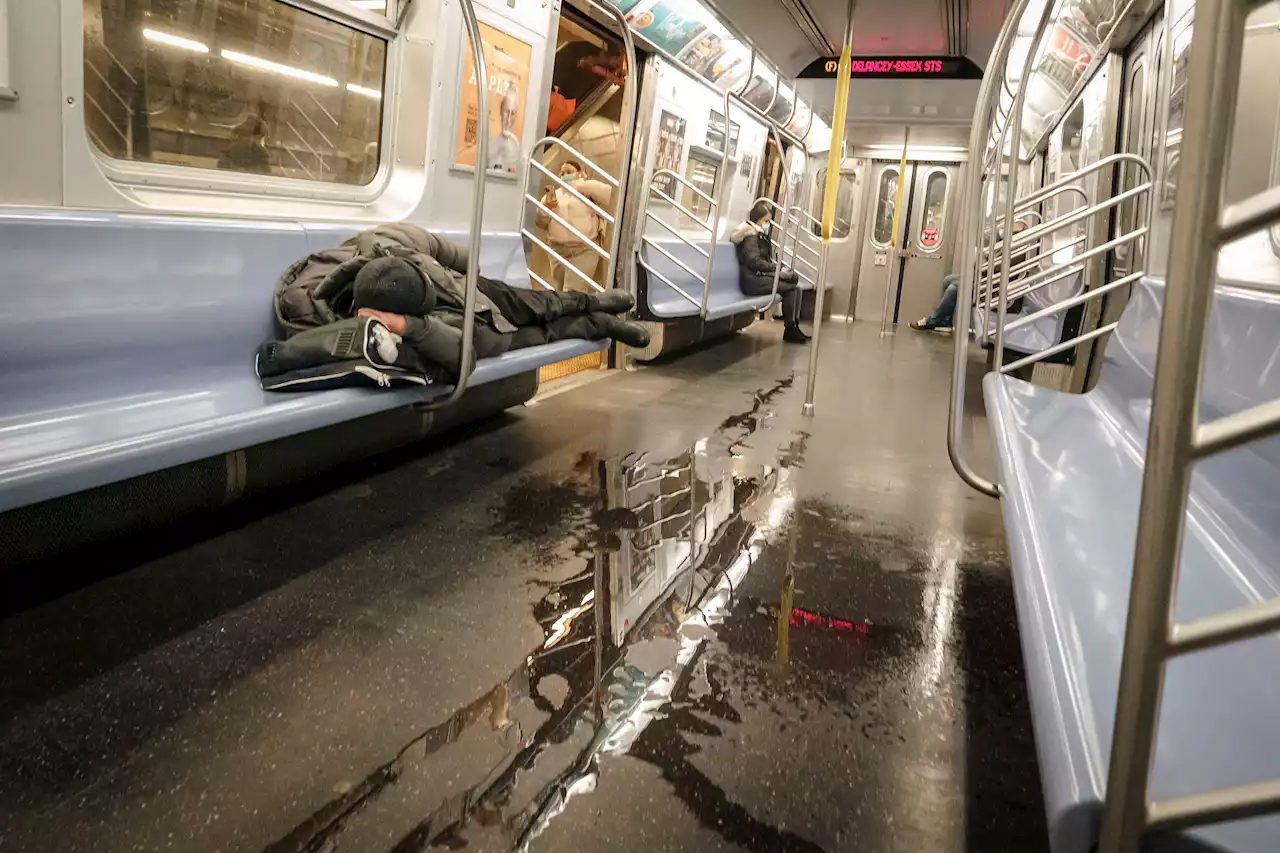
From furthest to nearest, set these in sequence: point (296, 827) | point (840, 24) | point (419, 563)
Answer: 1. point (840, 24)
2. point (419, 563)
3. point (296, 827)

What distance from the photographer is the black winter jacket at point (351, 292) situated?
2.72 metres

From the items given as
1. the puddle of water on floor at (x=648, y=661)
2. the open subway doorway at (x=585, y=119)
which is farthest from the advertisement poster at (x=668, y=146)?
the puddle of water on floor at (x=648, y=661)

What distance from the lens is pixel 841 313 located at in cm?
1202

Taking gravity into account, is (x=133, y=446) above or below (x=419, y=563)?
above

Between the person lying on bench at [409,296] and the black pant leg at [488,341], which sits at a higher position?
the person lying on bench at [409,296]

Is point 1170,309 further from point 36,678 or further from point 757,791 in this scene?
point 36,678

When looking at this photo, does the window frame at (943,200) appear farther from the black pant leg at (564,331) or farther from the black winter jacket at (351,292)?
the black winter jacket at (351,292)

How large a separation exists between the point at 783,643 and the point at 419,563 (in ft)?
3.23

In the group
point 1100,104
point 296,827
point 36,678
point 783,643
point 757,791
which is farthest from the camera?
point 1100,104

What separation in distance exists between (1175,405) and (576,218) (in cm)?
609

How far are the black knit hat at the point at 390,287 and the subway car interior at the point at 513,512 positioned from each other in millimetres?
15

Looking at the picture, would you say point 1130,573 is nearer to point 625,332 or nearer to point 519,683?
point 519,683

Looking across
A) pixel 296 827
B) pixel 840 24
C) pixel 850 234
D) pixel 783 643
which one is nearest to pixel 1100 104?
pixel 840 24

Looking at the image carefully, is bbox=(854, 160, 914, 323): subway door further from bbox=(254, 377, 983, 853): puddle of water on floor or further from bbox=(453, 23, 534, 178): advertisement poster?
bbox=(254, 377, 983, 853): puddle of water on floor
